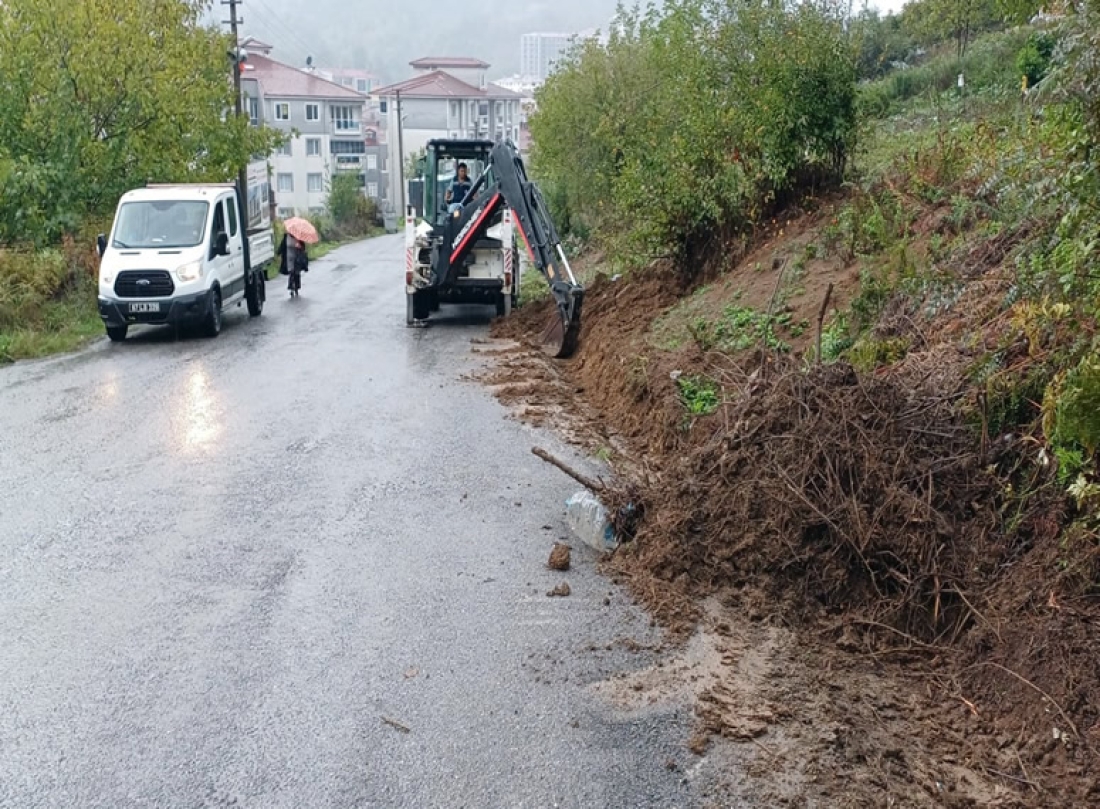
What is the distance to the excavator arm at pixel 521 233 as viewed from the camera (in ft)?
50.9

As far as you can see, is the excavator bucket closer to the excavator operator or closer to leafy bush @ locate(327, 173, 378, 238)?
the excavator operator

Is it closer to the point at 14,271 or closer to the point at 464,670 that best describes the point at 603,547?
the point at 464,670

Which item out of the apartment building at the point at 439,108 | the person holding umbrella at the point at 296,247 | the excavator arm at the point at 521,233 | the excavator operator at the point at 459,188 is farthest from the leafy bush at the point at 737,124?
the apartment building at the point at 439,108

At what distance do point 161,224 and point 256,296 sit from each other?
3.04 metres

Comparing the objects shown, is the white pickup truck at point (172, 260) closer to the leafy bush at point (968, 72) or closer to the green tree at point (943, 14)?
the leafy bush at point (968, 72)

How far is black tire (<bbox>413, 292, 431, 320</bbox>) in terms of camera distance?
1914cm

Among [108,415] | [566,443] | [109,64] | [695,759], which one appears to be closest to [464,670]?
[695,759]

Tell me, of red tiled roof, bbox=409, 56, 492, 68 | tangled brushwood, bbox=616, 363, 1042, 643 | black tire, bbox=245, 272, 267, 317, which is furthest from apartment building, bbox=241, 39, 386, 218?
tangled brushwood, bbox=616, 363, 1042, 643

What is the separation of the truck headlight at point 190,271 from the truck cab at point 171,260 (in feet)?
0.05

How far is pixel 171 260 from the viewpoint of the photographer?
17.7 meters

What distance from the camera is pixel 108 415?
40.2 ft

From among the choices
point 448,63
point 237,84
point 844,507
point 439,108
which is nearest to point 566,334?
point 844,507

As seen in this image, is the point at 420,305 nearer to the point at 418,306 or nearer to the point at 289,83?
the point at 418,306

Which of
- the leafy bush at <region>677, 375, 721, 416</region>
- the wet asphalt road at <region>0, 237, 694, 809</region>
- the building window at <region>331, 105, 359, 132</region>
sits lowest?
the wet asphalt road at <region>0, 237, 694, 809</region>
